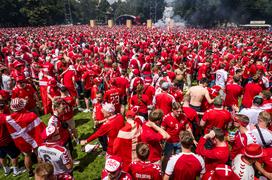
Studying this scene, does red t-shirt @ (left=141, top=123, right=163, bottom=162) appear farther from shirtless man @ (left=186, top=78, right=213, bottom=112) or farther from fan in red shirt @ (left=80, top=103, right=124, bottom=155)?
shirtless man @ (left=186, top=78, right=213, bottom=112)

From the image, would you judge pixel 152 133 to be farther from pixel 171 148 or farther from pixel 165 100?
pixel 165 100

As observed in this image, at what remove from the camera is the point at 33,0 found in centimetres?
6656

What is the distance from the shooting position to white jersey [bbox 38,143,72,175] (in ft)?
13.8

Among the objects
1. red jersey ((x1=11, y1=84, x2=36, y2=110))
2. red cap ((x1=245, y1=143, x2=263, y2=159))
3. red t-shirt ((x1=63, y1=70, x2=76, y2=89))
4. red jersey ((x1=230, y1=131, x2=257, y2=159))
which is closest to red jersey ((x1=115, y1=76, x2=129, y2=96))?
red t-shirt ((x1=63, y1=70, x2=76, y2=89))

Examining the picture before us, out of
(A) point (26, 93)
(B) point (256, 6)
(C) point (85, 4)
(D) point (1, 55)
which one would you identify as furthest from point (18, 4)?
(A) point (26, 93)

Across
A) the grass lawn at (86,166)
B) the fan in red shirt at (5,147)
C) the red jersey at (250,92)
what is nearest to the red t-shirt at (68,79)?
the grass lawn at (86,166)

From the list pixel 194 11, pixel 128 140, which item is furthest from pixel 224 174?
pixel 194 11

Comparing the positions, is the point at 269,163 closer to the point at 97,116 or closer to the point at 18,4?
the point at 97,116

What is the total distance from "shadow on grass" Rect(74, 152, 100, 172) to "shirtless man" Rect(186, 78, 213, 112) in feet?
10.8

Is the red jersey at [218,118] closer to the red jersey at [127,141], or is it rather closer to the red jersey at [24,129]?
the red jersey at [127,141]

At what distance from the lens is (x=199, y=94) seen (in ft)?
22.6

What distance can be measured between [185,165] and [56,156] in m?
2.22

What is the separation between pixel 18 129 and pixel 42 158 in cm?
154

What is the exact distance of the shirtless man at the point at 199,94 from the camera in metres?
6.83
